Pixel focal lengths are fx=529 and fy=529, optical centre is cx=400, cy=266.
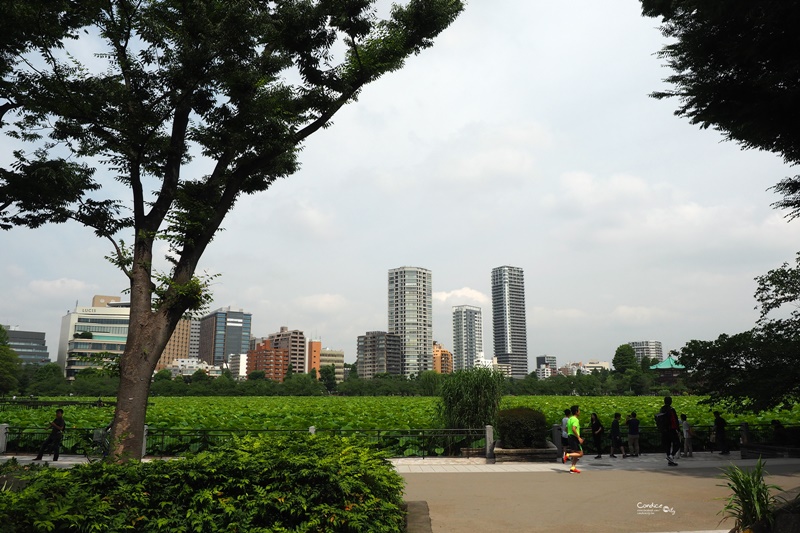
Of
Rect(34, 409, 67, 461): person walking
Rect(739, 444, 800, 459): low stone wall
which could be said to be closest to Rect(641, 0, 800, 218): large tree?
Rect(739, 444, 800, 459): low stone wall

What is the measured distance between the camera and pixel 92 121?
9.69 metres

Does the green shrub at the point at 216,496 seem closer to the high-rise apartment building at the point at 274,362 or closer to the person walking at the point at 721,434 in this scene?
the person walking at the point at 721,434

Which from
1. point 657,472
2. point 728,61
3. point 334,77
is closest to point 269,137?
point 334,77

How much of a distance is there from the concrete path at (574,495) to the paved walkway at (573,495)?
15 mm

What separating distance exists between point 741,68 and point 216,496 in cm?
950

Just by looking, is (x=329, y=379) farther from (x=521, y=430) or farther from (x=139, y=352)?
(x=139, y=352)

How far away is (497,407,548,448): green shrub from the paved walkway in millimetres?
1064

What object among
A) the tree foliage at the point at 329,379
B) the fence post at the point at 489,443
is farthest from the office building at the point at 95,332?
the fence post at the point at 489,443

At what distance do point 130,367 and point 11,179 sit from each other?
5383mm

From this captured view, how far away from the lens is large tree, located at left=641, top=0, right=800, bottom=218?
6.97m

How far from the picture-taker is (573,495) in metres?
10.7

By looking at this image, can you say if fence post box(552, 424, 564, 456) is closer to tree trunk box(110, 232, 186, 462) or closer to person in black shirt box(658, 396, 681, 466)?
person in black shirt box(658, 396, 681, 466)

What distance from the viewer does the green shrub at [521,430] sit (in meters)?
17.1

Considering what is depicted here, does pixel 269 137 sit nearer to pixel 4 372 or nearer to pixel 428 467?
pixel 428 467
